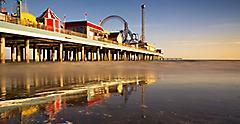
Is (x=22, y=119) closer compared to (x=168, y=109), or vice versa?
(x=22, y=119)

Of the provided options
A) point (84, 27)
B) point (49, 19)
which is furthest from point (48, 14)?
point (84, 27)

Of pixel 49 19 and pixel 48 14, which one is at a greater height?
pixel 48 14

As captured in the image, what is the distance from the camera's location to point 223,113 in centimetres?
386

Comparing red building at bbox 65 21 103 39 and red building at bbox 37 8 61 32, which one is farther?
red building at bbox 65 21 103 39

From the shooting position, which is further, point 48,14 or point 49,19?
point 49,19

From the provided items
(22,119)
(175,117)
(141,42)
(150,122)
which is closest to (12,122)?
(22,119)

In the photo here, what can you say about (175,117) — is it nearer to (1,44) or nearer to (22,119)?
(22,119)

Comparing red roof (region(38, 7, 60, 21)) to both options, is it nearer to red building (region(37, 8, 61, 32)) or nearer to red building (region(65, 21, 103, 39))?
red building (region(37, 8, 61, 32))

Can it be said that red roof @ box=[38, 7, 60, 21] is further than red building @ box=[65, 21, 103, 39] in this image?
No

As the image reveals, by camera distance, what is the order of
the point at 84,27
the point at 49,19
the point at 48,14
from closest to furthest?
1. the point at 48,14
2. the point at 49,19
3. the point at 84,27

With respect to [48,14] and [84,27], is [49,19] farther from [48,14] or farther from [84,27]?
[84,27]

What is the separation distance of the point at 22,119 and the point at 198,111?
10.8 ft

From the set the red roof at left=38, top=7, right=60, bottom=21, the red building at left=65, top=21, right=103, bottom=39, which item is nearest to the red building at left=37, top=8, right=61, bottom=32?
the red roof at left=38, top=7, right=60, bottom=21

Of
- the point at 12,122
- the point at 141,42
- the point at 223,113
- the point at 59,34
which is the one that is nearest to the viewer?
the point at 12,122
